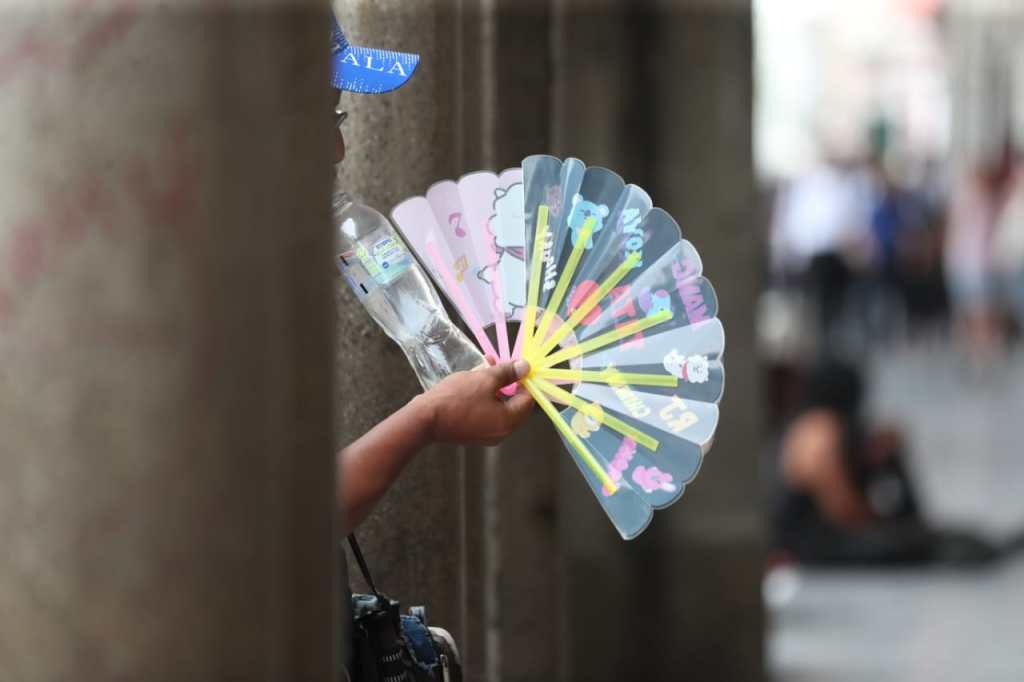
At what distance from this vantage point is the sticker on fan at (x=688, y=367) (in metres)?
3.39

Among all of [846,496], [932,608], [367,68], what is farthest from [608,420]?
[846,496]

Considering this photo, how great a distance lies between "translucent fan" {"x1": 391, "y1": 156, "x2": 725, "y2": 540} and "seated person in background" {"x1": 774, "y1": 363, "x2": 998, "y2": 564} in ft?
22.9

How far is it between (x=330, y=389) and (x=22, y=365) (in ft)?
1.31

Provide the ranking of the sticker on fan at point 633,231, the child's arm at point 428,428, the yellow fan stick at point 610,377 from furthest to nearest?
the sticker on fan at point 633,231
the yellow fan stick at point 610,377
the child's arm at point 428,428

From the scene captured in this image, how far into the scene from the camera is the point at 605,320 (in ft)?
11.2

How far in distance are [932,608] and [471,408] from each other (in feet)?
21.4

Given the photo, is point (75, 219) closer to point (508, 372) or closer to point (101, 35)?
point (101, 35)

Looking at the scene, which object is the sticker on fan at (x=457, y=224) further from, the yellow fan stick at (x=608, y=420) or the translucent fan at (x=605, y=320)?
the yellow fan stick at (x=608, y=420)

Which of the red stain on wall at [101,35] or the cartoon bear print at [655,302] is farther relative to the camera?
the cartoon bear print at [655,302]

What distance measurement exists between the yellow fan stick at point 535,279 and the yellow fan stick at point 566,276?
2 centimetres

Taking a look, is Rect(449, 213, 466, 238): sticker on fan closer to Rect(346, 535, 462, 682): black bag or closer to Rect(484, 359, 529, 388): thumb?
Rect(484, 359, 529, 388): thumb

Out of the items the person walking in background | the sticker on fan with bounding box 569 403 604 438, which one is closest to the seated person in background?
the sticker on fan with bounding box 569 403 604 438

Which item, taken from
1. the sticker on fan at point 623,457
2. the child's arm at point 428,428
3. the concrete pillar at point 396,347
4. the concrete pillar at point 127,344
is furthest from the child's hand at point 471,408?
the concrete pillar at point 396,347

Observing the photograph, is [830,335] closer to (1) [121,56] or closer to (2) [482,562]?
(2) [482,562]
